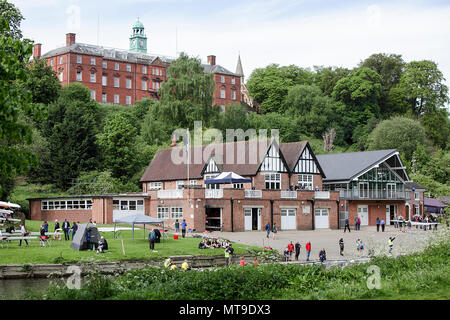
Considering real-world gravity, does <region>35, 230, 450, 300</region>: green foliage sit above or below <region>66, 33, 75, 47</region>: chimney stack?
below

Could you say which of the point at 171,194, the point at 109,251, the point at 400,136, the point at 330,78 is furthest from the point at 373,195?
the point at 330,78

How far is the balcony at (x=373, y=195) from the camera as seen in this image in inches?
2048

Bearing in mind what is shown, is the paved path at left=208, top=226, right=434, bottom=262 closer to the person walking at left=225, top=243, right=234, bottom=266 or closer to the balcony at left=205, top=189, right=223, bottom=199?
the balcony at left=205, top=189, right=223, bottom=199

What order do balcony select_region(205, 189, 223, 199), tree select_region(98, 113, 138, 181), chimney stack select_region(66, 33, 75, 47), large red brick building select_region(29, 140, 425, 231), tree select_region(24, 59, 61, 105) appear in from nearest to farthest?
1. balcony select_region(205, 189, 223, 199)
2. large red brick building select_region(29, 140, 425, 231)
3. tree select_region(98, 113, 138, 181)
4. tree select_region(24, 59, 61, 105)
5. chimney stack select_region(66, 33, 75, 47)

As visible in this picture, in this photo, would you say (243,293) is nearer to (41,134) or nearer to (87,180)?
(87,180)

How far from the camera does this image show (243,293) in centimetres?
1561

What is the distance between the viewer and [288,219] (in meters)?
46.7

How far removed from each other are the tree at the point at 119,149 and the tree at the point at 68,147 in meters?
1.34

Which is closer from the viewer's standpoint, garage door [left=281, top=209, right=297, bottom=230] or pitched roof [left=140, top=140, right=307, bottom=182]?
garage door [left=281, top=209, right=297, bottom=230]

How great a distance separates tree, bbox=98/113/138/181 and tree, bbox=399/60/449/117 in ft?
166

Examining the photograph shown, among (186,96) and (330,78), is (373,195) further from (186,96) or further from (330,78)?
(330,78)

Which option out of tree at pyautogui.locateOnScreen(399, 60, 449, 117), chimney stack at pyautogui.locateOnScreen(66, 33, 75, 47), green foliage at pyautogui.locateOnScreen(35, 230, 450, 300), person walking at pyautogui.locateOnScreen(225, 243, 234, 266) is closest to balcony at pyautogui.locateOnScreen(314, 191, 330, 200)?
person walking at pyautogui.locateOnScreen(225, 243, 234, 266)

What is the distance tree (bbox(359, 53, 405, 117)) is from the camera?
97.9m
